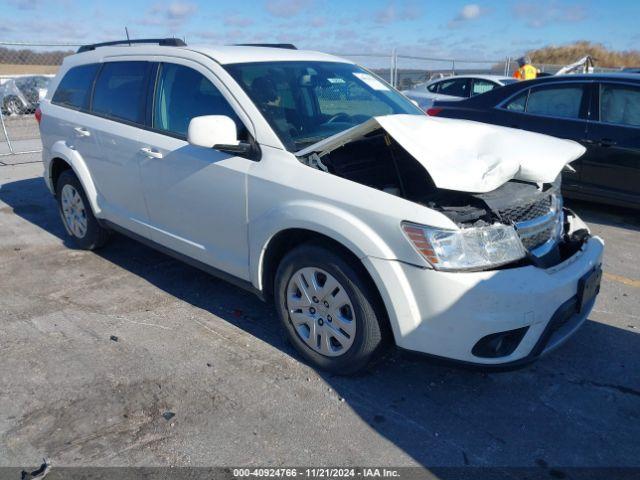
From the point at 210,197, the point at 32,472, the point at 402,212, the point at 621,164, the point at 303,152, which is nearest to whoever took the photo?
the point at 32,472

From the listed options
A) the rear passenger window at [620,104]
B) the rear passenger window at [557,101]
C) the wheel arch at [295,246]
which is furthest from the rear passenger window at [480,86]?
the wheel arch at [295,246]

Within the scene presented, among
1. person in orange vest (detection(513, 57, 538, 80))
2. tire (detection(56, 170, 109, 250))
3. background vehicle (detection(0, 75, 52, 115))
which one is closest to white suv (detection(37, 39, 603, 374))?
tire (detection(56, 170, 109, 250))

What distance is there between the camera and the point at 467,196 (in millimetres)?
3010

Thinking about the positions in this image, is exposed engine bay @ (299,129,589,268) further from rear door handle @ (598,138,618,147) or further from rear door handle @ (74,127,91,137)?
rear door handle @ (598,138,618,147)

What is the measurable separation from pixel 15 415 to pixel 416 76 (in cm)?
1748

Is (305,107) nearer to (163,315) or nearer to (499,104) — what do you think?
(163,315)

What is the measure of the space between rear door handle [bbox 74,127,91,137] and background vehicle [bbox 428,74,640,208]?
4662mm

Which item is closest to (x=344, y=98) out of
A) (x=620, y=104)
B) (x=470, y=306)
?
(x=470, y=306)

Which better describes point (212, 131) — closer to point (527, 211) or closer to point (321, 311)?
point (321, 311)

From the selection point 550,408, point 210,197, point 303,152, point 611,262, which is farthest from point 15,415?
point 611,262

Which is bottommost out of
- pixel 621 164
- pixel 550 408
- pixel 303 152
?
pixel 550 408

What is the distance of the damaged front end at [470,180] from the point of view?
269 centimetres

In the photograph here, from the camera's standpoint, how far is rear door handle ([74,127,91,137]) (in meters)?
4.62

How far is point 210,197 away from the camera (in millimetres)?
3535
